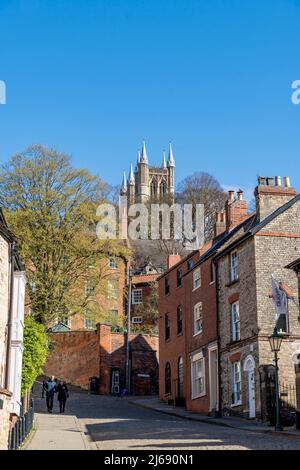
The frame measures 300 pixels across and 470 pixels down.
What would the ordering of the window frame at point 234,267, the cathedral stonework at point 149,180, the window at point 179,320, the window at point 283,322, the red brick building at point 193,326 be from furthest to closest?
the cathedral stonework at point 149,180, the window at point 179,320, the red brick building at point 193,326, the window frame at point 234,267, the window at point 283,322

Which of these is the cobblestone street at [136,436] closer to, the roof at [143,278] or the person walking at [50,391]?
the person walking at [50,391]

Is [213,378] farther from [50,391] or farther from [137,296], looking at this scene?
[137,296]

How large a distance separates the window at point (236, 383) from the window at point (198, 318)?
18.7 feet

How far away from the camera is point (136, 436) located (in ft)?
78.4

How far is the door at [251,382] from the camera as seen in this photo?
32234mm

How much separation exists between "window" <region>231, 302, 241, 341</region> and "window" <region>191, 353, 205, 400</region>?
14.1ft

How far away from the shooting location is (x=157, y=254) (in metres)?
83.0

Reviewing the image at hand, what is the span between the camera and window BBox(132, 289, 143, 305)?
224ft

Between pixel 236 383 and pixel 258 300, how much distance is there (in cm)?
418

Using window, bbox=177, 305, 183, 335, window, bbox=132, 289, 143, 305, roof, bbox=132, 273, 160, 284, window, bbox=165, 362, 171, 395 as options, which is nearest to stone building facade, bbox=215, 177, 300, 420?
window, bbox=177, 305, 183, 335

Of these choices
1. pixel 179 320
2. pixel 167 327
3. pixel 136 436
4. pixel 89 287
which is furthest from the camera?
pixel 89 287

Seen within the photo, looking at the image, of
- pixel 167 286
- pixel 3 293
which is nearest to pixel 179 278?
pixel 167 286

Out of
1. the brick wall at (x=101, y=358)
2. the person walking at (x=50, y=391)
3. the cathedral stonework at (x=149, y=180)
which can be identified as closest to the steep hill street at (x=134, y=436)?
the person walking at (x=50, y=391)
